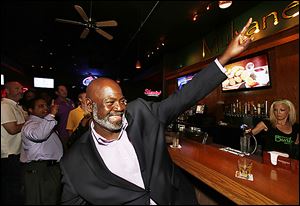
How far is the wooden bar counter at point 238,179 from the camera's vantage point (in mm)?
1071

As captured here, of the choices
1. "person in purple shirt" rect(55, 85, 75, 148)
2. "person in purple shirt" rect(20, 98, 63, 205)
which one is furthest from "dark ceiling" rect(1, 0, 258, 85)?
"person in purple shirt" rect(20, 98, 63, 205)

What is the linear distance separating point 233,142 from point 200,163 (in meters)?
2.27

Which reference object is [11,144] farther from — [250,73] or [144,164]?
[250,73]

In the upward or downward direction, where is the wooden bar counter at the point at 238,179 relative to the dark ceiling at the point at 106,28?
downward

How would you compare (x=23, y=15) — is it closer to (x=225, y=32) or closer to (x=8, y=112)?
(x=8, y=112)

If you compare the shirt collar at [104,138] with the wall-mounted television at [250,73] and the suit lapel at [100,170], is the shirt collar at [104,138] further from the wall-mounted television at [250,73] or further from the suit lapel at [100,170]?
the wall-mounted television at [250,73]

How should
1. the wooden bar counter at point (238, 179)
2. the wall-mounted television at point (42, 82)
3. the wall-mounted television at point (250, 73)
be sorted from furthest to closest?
the wall-mounted television at point (42, 82), the wall-mounted television at point (250, 73), the wooden bar counter at point (238, 179)

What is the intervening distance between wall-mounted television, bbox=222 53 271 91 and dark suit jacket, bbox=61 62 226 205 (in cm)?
296

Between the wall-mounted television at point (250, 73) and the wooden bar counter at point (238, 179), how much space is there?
7.24 feet

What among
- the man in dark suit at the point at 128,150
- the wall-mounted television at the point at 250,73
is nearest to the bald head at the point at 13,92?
the man in dark suit at the point at 128,150

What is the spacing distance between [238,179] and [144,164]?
729 millimetres

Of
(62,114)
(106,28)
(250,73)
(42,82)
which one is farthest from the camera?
(42,82)

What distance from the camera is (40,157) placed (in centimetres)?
218

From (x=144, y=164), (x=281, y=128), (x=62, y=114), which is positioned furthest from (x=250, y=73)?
(x=144, y=164)
